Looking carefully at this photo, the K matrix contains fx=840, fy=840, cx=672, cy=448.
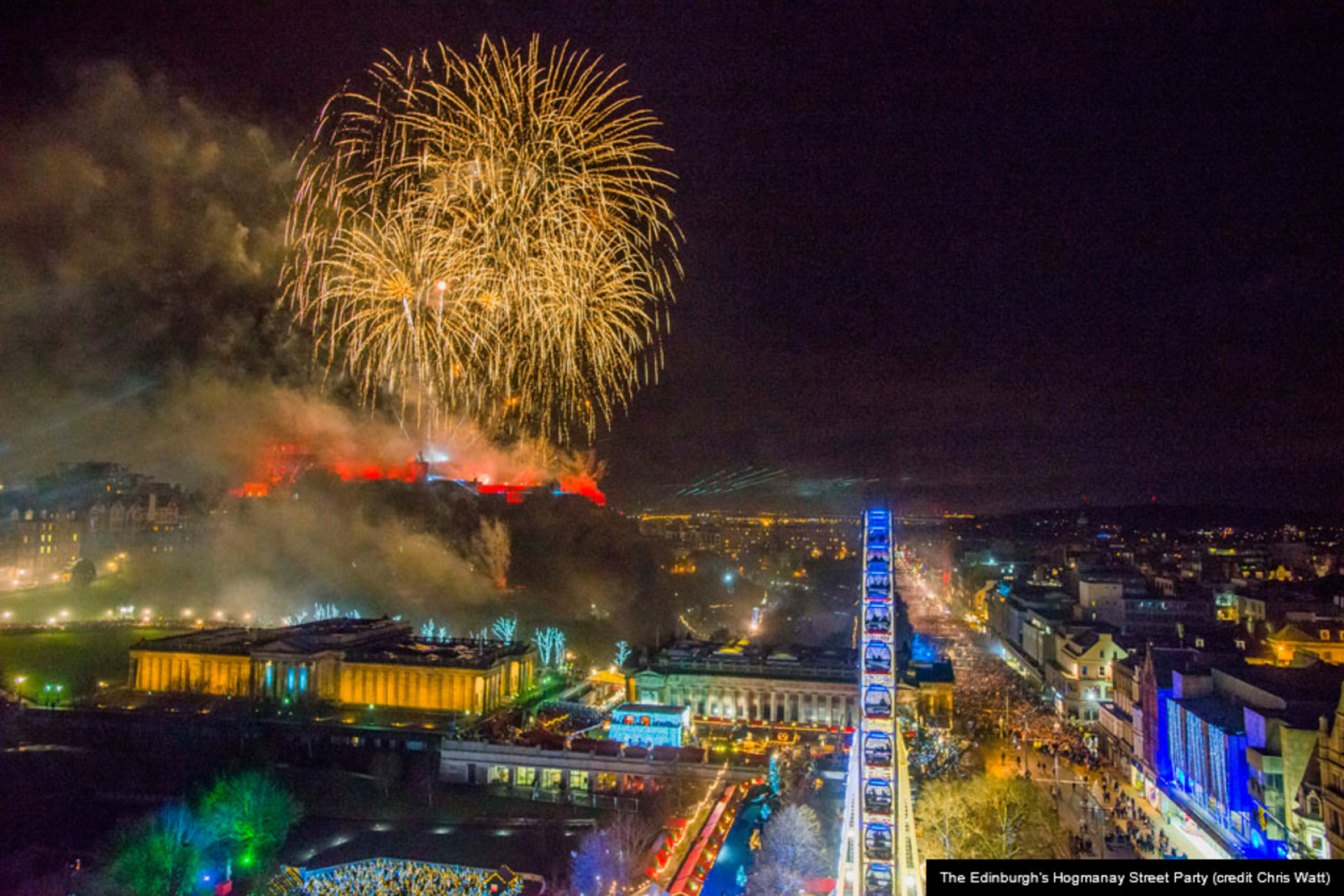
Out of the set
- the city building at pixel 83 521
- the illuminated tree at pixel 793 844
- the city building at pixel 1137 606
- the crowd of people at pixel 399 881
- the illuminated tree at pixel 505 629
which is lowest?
the crowd of people at pixel 399 881

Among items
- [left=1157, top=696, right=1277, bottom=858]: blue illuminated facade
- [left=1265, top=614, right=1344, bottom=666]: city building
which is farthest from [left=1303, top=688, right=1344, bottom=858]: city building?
[left=1265, top=614, right=1344, bottom=666]: city building

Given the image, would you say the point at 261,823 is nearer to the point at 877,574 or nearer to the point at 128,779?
the point at 128,779

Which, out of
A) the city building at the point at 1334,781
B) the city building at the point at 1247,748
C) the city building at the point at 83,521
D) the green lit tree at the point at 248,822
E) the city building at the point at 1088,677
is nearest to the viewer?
the city building at the point at 1334,781

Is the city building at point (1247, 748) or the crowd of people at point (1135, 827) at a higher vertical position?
the city building at point (1247, 748)

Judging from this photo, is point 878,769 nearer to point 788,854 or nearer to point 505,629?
point 788,854

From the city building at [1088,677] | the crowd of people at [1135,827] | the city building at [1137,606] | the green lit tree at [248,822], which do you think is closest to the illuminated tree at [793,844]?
the crowd of people at [1135,827]

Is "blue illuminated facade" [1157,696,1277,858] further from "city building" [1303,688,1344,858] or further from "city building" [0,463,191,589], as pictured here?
"city building" [0,463,191,589]

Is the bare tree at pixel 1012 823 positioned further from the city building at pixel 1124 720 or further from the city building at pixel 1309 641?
the city building at pixel 1309 641
